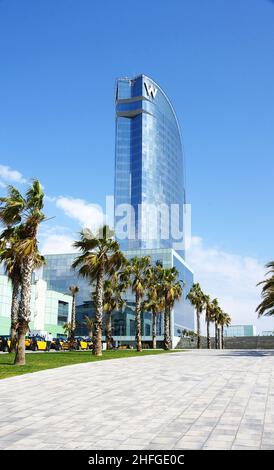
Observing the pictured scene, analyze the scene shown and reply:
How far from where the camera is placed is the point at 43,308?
89250 millimetres

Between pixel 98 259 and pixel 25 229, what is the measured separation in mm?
10310

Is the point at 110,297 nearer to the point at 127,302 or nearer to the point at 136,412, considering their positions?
the point at 136,412

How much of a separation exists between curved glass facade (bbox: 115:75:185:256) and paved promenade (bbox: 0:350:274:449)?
516 ft

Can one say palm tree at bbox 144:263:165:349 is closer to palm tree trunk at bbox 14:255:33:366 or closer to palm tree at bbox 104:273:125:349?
palm tree at bbox 104:273:125:349

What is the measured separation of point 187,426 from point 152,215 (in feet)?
564

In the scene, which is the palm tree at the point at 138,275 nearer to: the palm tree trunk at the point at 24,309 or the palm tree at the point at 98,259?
the palm tree at the point at 98,259

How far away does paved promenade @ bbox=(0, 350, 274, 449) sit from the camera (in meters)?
7.45

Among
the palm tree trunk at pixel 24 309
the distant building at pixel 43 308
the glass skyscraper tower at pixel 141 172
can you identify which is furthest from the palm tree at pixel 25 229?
the glass skyscraper tower at pixel 141 172

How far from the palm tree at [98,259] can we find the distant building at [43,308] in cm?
4195

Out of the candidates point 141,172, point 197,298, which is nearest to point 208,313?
point 197,298

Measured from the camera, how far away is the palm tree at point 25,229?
76.0 ft

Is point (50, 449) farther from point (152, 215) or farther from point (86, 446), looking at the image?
point (152, 215)
